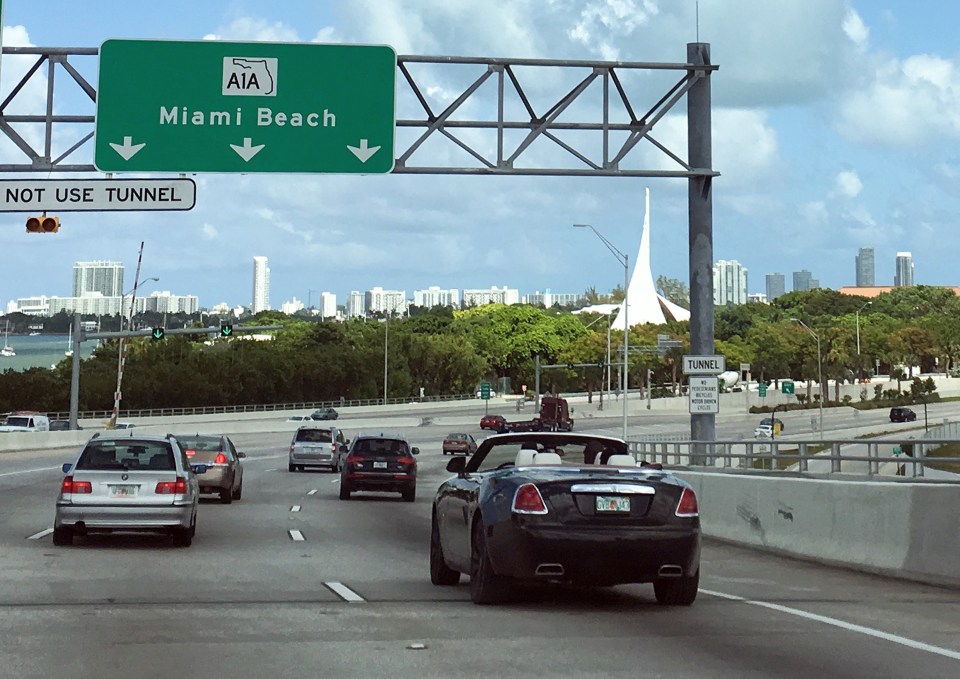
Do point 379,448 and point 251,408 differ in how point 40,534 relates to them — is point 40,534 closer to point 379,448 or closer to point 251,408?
point 379,448

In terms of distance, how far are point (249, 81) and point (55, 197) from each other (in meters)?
3.78

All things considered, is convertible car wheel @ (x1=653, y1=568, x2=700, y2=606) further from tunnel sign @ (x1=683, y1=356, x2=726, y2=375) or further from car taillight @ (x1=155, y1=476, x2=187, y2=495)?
tunnel sign @ (x1=683, y1=356, x2=726, y2=375)

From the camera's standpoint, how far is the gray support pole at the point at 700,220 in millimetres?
23859

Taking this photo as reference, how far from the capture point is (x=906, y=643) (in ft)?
31.7

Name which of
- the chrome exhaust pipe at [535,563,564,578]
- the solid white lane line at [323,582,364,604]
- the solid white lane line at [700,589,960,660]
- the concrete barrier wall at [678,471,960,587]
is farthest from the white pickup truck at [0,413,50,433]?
the chrome exhaust pipe at [535,563,564,578]

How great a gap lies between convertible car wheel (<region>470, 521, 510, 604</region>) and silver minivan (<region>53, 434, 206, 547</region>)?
24.9 ft

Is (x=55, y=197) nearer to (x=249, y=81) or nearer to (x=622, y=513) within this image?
(x=249, y=81)

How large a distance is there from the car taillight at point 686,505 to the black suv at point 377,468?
22.8 meters

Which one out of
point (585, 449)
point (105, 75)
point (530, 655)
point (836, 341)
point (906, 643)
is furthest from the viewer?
point (836, 341)

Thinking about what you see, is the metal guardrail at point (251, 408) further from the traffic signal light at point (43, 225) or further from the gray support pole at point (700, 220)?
the gray support pole at point (700, 220)

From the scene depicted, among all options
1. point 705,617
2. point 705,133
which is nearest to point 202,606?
point 705,617

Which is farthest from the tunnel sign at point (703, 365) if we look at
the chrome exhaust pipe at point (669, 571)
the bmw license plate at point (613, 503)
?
the bmw license plate at point (613, 503)

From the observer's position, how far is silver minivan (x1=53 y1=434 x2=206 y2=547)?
59.2 ft

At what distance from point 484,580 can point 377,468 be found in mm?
22551
